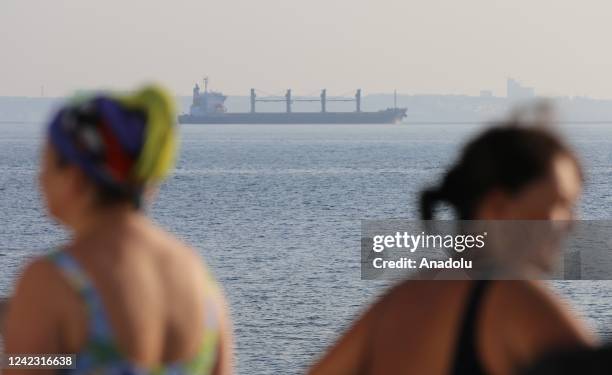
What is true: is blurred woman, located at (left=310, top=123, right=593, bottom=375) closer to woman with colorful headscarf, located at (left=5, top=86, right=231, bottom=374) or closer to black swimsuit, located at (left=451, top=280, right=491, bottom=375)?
black swimsuit, located at (left=451, top=280, right=491, bottom=375)

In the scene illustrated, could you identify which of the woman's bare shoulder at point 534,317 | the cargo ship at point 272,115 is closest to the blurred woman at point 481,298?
the woman's bare shoulder at point 534,317

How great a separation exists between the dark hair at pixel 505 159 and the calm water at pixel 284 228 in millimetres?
97

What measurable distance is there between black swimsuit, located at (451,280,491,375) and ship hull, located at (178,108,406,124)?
164966 mm

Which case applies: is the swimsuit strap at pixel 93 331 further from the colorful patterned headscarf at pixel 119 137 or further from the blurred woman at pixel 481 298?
the blurred woman at pixel 481 298

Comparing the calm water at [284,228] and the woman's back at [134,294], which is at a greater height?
the woman's back at [134,294]

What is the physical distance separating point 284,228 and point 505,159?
46.4 meters

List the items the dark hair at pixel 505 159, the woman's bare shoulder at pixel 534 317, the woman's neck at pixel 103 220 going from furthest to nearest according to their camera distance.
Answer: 1. the woman's neck at pixel 103 220
2. the dark hair at pixel 505 159
3. the woman's bare shoulder at pixel 534 317

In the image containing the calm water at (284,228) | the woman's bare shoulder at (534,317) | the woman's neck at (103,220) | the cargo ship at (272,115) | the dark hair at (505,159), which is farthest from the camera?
the cargo ship at (272,115)

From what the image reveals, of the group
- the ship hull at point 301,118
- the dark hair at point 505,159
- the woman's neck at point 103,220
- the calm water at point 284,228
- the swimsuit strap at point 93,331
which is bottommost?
the ship hull at point 301,118

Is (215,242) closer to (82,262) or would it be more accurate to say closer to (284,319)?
A: (284,319)

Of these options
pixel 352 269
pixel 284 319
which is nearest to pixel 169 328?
pixel 284 319

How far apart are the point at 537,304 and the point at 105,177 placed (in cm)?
69

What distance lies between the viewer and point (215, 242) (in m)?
44.3

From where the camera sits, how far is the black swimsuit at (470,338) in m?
1.80
